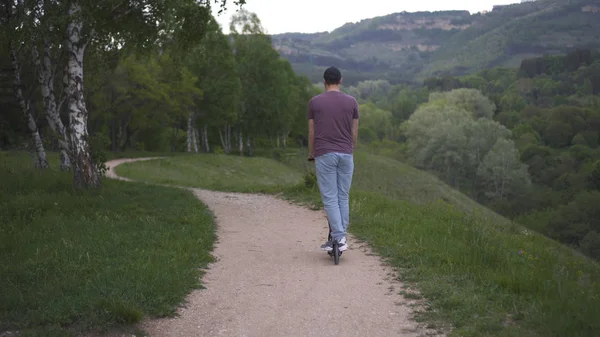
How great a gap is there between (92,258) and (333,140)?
3.37m

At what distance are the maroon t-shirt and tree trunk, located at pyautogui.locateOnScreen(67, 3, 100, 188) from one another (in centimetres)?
801

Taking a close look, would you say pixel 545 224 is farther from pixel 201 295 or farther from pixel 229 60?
pixel 201 295

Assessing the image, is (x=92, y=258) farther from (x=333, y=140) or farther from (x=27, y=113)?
(x=27, y=113)

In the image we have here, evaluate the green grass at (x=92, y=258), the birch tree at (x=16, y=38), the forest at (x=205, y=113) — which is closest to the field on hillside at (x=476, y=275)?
the green grass at (x=92, y=258)

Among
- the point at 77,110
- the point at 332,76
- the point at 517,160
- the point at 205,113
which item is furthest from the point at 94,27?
the point at 517,160

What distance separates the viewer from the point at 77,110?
44.8 feet

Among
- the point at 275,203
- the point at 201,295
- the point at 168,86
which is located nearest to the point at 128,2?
the point at 275,203

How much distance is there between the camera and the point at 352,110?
303 inches

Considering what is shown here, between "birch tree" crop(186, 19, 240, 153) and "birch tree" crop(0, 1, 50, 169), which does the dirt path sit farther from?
"birch tree" crop(186, 19, 240, 153)

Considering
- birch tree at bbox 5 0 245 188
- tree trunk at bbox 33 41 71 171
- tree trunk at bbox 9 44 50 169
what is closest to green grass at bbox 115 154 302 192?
tree trunk at bbox 9 44 50 169

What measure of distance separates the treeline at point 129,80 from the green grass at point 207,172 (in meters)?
3.87

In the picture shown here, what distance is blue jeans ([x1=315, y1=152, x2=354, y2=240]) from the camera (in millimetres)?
7633

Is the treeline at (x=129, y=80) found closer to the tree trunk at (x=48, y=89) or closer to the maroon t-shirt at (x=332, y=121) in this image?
the tree trunk at (x=48, y=89)

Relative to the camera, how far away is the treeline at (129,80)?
13727mm
